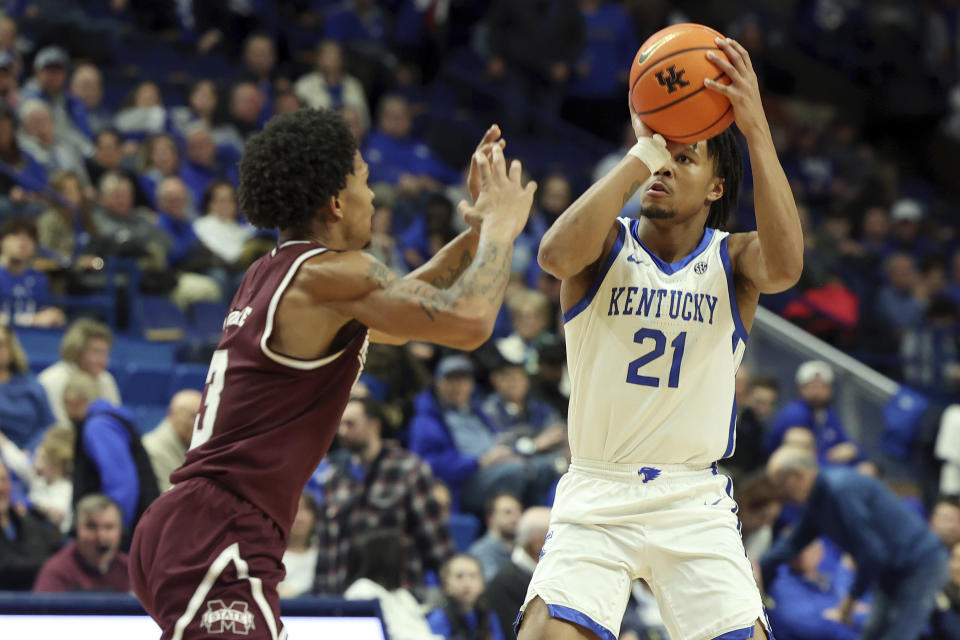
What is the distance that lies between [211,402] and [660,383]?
1418mm

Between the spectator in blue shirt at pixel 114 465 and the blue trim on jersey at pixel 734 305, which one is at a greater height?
the blue trim on jersey at pixel 734 305

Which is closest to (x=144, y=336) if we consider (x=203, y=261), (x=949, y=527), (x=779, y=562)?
(x=203, y=261)

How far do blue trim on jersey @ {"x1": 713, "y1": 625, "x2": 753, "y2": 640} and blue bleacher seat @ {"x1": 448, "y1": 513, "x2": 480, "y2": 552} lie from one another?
4.37 meters

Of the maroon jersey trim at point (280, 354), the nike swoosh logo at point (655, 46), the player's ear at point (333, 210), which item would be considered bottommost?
the maroon jersey trim at point (280, 354)

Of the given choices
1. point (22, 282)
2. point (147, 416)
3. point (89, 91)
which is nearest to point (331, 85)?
point (89, 91)

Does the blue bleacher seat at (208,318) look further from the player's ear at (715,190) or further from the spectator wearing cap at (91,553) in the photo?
the player's ear at (715,190)

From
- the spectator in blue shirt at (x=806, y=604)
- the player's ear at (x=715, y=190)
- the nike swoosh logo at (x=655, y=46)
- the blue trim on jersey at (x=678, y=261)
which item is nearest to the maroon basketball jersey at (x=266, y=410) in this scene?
the blue trim on jersey at (x=678, y=261)

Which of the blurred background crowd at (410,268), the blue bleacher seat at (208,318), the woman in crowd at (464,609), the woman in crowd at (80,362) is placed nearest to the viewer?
the woman in crowd at (464,609)

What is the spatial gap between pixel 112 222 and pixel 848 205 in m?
A: 8.45

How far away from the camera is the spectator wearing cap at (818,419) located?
380 inches

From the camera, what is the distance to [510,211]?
3670mm

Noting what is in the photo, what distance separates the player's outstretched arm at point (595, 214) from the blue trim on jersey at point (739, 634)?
1.19 meters

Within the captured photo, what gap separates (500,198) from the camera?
3689mm

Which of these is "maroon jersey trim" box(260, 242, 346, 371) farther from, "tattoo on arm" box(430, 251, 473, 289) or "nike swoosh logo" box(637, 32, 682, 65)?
"nike swoosh logo" box(637, 32, 682, 65)
